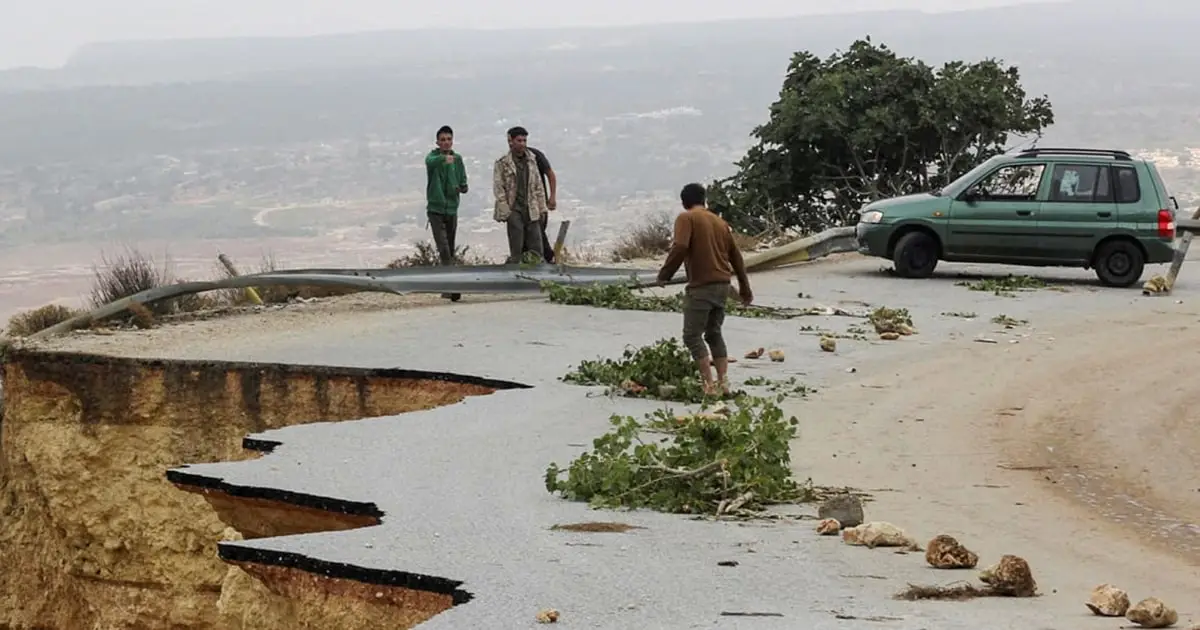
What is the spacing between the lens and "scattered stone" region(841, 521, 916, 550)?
377 inches

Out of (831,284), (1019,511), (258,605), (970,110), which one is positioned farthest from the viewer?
(970,110)

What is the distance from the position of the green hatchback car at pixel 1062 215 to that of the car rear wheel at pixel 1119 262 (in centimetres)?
1

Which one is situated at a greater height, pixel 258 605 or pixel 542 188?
pixel 542 188

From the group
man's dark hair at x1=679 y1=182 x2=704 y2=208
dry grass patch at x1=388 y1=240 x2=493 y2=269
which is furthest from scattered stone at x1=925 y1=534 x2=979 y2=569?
dry grass patch at x1=388 y1=240 x2=493 y2=269

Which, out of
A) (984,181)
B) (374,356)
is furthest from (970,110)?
(374,356)

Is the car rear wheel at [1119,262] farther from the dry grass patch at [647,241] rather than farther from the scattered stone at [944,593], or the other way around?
the scattered stone at [944,593]

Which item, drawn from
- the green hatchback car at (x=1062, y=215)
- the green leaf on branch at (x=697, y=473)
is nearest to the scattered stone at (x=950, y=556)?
the green leaf on branch at (x=697, y=473)

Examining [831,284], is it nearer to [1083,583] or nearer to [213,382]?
[213,382]

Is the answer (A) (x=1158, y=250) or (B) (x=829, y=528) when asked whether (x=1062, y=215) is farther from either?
(B) (x=829, y=528)

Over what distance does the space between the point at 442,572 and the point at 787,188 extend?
2288 cm

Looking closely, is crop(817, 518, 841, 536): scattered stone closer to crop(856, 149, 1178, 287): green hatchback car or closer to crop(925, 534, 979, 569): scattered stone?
crop(925, 534, 979, 569): scattered stone

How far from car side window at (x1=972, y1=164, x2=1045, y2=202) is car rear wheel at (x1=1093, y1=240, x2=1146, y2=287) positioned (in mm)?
1069

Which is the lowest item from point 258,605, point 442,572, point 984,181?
point 258,605

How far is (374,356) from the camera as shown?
1652cm
